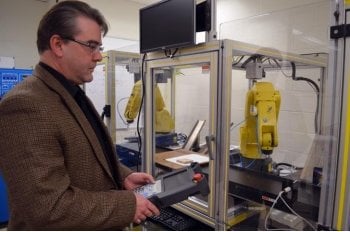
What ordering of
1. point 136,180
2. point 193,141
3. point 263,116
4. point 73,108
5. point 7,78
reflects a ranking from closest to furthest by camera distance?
point 73,108, point 136,180, point 263,116, point 193,141, point 7,78

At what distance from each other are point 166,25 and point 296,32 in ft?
5.46

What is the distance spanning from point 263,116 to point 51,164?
985mm

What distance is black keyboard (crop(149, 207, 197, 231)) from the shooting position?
4.51ft

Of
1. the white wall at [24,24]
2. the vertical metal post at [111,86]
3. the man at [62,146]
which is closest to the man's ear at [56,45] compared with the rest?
the man at [62,146]

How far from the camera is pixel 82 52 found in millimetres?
959

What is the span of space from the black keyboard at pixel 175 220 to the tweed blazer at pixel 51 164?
0.57 metres

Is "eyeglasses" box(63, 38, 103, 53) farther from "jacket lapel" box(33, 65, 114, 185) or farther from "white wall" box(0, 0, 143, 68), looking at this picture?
"white wall" box(0, 0, 143, 68)

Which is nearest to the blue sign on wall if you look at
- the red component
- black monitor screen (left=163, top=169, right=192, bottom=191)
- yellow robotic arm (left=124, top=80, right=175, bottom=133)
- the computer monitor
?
yellow robotic arm (left=124, top=80, right=175, bottom=133)

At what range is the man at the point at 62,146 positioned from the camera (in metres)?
0.73

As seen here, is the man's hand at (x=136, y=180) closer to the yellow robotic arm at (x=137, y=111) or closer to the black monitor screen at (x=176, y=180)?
the black monitor screen at (x=176, y=180)

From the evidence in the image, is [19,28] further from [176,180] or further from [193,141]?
[176,180]

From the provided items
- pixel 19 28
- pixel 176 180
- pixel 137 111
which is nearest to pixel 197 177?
pixel 176 180

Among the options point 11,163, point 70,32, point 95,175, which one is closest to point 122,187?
point 95,175

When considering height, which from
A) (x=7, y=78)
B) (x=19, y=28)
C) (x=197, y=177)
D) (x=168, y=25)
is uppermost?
(x=19, y=28)
